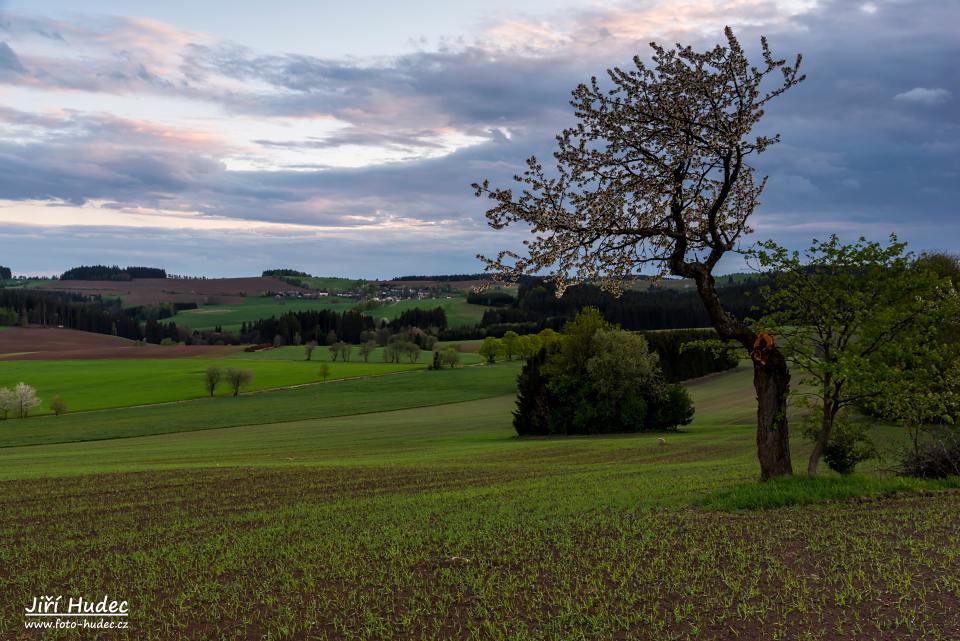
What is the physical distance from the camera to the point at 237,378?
3947 inches

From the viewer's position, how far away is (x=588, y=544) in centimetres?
1375

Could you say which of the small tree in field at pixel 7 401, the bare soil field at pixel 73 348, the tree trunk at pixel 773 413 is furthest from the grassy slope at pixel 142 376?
the tree trunk at pixel 773 413

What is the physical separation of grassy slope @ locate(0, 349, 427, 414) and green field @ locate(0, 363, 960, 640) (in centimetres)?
7456

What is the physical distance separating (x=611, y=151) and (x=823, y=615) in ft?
39.0

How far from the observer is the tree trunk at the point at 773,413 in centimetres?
1836

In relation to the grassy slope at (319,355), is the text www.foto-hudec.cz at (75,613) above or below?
above

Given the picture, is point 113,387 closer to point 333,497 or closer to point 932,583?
point 333,497

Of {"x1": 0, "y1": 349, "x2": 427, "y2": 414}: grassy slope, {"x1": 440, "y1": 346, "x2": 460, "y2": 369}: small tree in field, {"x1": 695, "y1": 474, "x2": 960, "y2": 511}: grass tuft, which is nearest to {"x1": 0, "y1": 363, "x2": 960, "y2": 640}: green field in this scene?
{"x1": 695, "y1": 474, "x2": 960, "y2": 511}: grass tuft

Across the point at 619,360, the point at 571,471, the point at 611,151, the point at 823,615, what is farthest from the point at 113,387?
the point at 823,615

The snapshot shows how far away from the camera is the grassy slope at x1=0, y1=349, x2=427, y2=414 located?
9719 centimetres

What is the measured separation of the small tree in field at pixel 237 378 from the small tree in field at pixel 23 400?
77.0 ft

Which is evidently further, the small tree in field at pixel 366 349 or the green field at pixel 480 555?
the small tree in field at pixel 366 349

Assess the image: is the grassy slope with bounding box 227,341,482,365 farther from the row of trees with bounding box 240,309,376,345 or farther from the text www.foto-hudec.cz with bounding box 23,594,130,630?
the text www.foto-hudec.cz with bounding box 23,594,130,630

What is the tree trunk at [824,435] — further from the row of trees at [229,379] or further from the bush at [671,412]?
the row of trees at [229,379]
